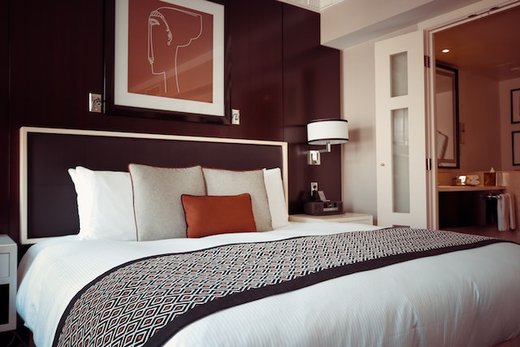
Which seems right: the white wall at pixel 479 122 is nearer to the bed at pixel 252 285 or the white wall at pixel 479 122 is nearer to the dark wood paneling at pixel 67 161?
the bed at pixel 252 285

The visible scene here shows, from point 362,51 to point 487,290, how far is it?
3110mm

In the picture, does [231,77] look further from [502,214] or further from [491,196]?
[502,214]

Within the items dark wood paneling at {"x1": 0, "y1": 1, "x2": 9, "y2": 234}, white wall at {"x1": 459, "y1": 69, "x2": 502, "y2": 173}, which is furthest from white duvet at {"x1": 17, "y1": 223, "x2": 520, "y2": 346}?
white wall at {"x1": 459, "y1": 69, "x2": 502, "y2": 173}

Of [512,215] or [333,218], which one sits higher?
[333,218]

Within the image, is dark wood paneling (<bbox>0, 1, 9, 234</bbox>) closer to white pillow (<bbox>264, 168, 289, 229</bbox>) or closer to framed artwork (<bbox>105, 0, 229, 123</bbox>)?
framed artwork (<bbox>105, 0, 229, 123</bbox>)

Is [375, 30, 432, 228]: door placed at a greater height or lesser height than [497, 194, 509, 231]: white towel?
greater

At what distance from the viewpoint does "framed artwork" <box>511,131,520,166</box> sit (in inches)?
233

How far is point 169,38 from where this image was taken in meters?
3.07

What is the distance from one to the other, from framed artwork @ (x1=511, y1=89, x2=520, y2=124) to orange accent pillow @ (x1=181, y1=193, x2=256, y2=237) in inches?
208

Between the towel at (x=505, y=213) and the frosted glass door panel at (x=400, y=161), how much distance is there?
196cm

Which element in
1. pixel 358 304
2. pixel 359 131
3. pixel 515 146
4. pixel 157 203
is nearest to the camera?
pixel 358 304

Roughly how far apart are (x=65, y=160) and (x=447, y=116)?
4.70 m

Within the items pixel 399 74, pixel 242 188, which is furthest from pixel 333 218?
pixel 399 74

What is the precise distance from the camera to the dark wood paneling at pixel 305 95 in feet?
12.5
